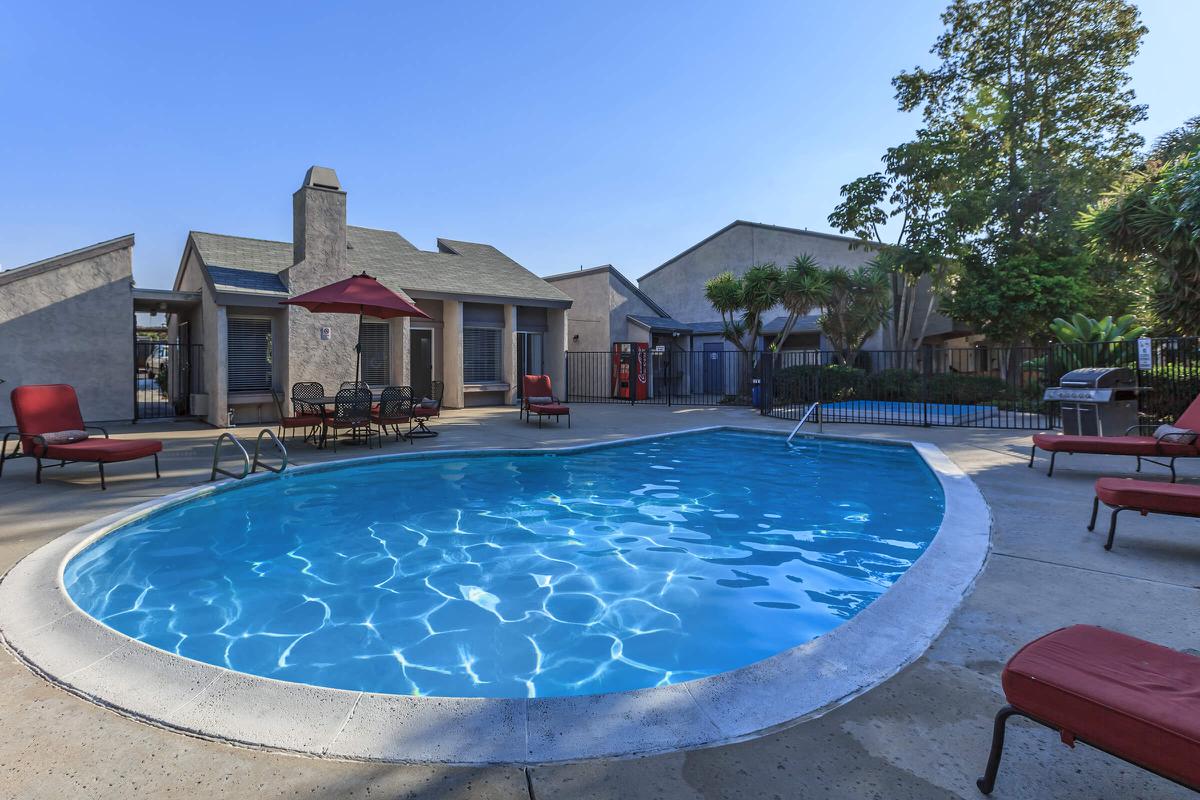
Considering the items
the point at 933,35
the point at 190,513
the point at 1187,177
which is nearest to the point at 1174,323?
the point at 1187,177

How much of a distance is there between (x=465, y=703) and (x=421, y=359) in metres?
16.0

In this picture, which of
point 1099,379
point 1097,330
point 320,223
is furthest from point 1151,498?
point 320,223

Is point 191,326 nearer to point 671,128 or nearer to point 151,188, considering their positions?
point 151,188

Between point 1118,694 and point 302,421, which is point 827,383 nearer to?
point 302,421

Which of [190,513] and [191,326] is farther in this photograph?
[191,326]

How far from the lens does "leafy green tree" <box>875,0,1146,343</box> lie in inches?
804

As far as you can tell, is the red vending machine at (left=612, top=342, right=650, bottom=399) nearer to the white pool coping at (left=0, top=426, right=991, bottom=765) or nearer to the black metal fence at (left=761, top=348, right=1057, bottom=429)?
the black metal fence at (left=761, top=348, right=1057, bottom=429)

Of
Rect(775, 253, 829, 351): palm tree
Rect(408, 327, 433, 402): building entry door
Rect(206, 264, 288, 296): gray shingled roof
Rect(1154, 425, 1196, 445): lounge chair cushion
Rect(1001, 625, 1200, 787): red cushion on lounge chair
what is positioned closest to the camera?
Rect(1001, 625, 1200, 787): red cushion on lounge chair

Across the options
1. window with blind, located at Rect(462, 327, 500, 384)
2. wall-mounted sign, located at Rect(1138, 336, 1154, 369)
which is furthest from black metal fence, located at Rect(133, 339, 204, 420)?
wall-mounted sign, located at Rect(1138, 336, 1154, 369)

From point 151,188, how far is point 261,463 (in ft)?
42.4

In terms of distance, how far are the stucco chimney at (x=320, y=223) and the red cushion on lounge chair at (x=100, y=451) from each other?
7.70 metres

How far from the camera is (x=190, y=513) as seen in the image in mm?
6051

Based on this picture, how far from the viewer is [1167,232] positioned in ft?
33.9

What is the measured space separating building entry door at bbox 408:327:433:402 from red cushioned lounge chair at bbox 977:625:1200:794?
54.8 feet
